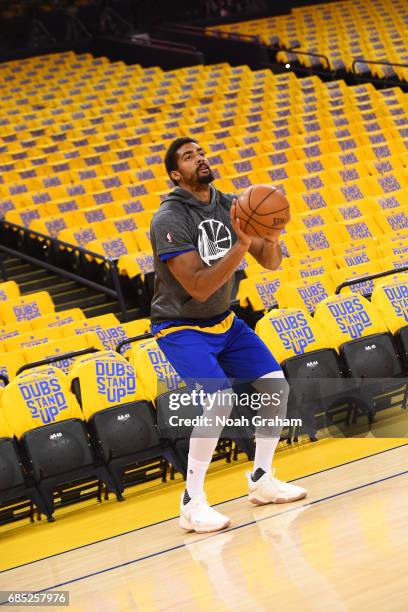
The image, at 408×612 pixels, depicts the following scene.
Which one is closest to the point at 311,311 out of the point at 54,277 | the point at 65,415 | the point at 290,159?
the point at 65,415

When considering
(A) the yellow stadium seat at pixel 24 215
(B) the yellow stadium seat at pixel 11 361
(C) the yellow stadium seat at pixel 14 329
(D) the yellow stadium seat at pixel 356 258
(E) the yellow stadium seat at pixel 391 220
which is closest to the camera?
(B) the yellow stadium seat at pixel 11 361

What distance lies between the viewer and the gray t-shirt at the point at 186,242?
330cm

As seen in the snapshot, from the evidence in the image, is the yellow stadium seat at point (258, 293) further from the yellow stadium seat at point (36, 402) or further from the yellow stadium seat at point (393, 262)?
the yellow stadium seat at point (36, 402)

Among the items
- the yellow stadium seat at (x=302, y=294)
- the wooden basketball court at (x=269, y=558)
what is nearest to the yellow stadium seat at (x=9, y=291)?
the yellow stadium seat at (x=302, y=294)

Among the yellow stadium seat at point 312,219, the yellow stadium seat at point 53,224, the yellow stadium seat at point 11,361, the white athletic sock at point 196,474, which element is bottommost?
the white athletic sock at point 196,474

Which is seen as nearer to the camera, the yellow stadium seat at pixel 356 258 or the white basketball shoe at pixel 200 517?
the white basketball shoe at pixel 200 517

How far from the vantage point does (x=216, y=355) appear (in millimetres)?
3441

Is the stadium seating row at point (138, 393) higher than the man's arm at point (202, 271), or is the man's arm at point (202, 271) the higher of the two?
the man's arm at point (202, 271)

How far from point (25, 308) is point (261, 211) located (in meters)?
4.30

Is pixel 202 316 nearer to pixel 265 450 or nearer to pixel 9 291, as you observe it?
pixel 265 450

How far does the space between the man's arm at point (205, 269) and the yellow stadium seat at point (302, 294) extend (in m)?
2.94

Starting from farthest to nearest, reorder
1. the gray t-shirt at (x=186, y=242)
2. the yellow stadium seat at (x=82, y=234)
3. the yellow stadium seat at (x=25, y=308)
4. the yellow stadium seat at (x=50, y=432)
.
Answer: the yellow stadium seat at (x=82, y=234) → the yellow stadium seat at (x=25, y=308) → the yellow stadium seat at (x=50, y=432) → the gray t-shirt at (x=186, y=242)

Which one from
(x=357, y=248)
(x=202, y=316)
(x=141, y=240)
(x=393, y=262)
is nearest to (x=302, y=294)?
(x=393, y=262)

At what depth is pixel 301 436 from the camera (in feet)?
15.2
